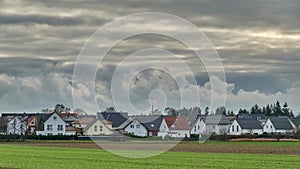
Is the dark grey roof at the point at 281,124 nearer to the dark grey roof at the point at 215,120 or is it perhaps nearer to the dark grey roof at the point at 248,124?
the dark grey roof at the point at 248,124

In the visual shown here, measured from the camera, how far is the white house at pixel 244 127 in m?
171

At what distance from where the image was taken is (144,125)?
551 ft

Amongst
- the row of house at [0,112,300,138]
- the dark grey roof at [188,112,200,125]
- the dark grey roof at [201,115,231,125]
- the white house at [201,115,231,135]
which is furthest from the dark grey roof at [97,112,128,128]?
the white house at [201,115,231,135]

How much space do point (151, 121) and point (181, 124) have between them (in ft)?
26.4

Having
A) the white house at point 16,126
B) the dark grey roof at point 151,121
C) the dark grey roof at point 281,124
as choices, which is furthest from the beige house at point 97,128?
the dark grey roof at point 281,124

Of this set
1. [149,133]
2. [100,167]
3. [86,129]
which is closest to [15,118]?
[86,129]

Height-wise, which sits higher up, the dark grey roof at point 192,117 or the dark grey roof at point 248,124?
the dark grey roof at point 192,117

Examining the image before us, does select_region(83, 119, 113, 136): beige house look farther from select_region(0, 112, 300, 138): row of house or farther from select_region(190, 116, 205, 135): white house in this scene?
select_region(190, 116, 205, 135): white house

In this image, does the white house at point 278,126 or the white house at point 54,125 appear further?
the white house at point 278,126

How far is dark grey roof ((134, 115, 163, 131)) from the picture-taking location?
169 m

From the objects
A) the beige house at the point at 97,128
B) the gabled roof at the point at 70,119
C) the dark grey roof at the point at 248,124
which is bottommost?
the beige house at the point at 97,128

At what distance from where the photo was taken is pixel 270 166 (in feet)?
144

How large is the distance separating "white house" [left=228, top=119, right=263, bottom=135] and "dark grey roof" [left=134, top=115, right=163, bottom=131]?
19073 mm

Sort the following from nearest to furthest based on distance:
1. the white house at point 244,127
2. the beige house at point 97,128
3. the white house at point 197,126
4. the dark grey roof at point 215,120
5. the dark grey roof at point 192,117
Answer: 1. the beige house at point 97,128
2. the white house at point 244,127
3. the white house at point 197,126
4. the dark grey roof at point 192,117
5. the dark grey roof at point 215,120
